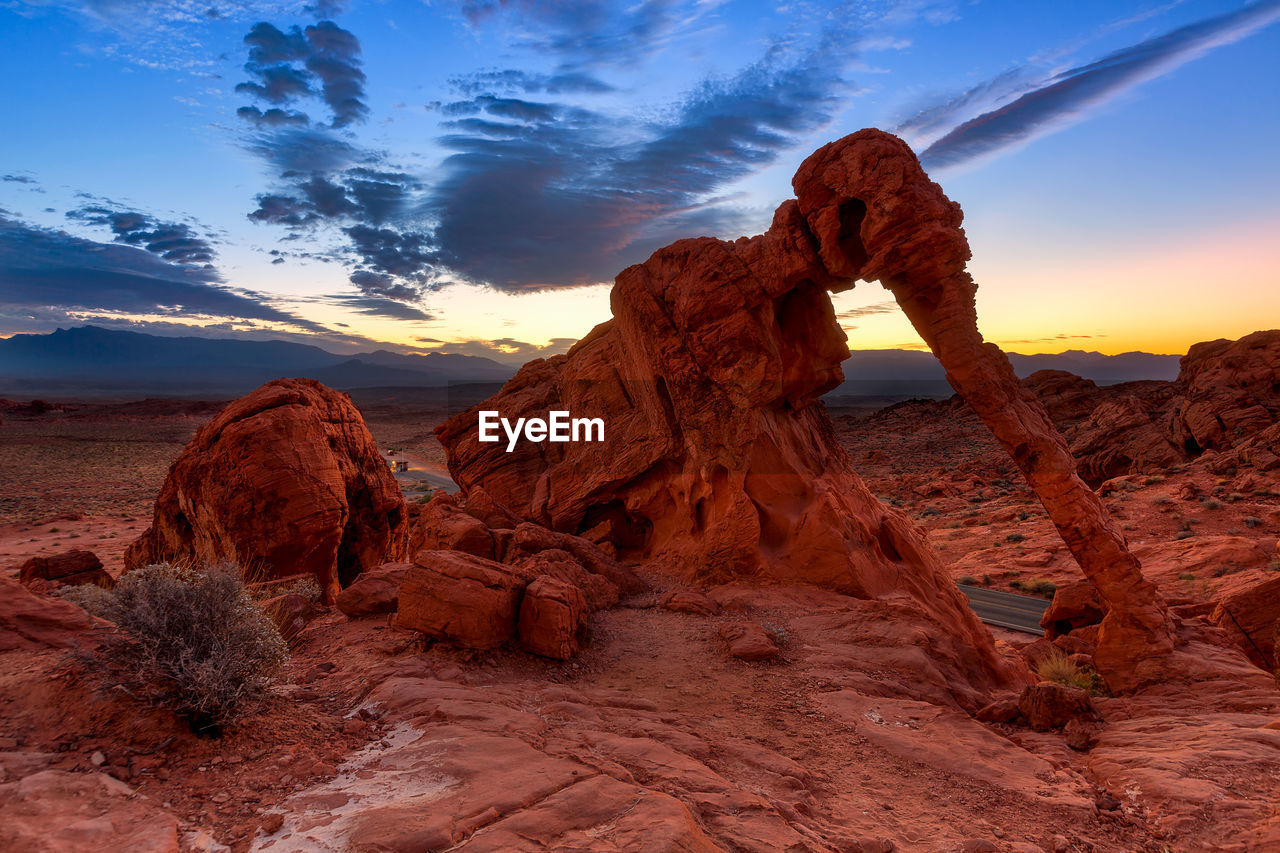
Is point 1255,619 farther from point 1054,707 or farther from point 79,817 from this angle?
point 79,817

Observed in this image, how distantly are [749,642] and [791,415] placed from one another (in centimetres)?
760

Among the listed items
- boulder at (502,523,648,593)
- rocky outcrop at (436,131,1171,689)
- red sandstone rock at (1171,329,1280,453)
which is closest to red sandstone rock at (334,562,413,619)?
boulder at (502,523,648,593)

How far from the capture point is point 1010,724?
9.06m

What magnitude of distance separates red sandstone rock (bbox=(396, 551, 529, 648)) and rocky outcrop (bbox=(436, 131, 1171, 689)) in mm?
6122

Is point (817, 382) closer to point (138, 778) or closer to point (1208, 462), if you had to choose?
point (138, 778)

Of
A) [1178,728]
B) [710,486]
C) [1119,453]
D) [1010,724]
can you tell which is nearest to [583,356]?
[710,486]

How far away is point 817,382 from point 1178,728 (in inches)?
371

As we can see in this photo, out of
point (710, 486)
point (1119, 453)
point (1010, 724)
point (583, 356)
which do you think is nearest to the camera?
point (1010, 724)

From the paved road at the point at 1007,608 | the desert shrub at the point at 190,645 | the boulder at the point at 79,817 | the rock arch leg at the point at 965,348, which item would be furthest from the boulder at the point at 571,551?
the paved road at the point at 1007,608

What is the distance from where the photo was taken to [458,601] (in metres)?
8.70

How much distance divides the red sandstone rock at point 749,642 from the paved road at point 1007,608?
15368mm

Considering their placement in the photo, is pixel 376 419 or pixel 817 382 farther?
pixel 376 419

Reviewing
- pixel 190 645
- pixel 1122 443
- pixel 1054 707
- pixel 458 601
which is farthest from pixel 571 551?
pixel 1122 443

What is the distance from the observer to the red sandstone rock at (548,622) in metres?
8.91
